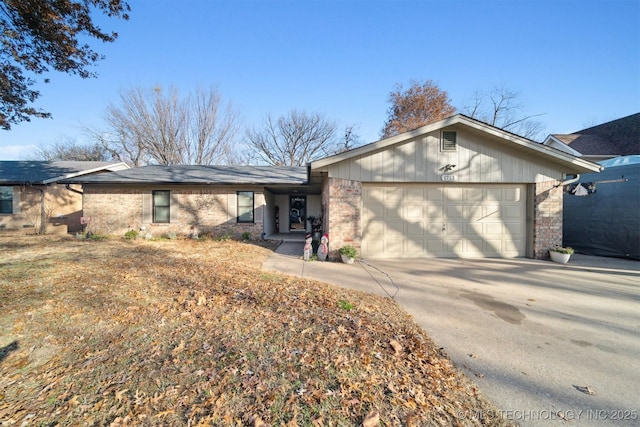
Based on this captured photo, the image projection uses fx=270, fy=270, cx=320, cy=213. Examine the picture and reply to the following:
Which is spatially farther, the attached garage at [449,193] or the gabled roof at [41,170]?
the gabled roof at [41,170]

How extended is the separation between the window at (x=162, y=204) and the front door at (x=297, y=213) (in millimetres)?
6743

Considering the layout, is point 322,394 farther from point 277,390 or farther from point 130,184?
point 130,184

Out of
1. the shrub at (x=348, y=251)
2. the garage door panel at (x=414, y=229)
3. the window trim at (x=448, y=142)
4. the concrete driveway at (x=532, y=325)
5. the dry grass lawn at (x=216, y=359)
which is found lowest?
the concrete driveway at (x=532, y=325)

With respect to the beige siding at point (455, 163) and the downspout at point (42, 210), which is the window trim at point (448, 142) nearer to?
the beige siding at point (455, 163)

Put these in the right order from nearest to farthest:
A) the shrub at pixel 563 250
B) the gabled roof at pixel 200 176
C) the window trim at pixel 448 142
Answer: the shrub at pixel 563 250 → the window trim at pixel 448 142 → the gabled roof at pixel 200 176

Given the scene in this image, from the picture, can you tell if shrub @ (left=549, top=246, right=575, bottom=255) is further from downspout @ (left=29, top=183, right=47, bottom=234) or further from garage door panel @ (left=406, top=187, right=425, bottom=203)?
downspout @ (left=29, top=183, right=47, bottom=234)

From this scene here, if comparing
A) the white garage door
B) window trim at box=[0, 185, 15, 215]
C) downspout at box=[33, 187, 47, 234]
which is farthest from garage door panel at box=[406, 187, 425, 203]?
window trim at box=[0, 185, 15, 215]

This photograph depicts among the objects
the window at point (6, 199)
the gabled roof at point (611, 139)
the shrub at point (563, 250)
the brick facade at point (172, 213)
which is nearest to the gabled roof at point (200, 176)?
the brick facade at point (172, 213)

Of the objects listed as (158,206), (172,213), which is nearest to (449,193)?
(172,213)

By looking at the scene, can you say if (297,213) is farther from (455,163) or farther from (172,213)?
(455,163)

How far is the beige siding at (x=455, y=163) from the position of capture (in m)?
8.12

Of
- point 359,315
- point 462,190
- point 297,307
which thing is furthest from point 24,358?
point 462,190

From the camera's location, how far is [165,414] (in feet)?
6.65

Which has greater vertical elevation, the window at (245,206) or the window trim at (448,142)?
the window trim at (448,142)
